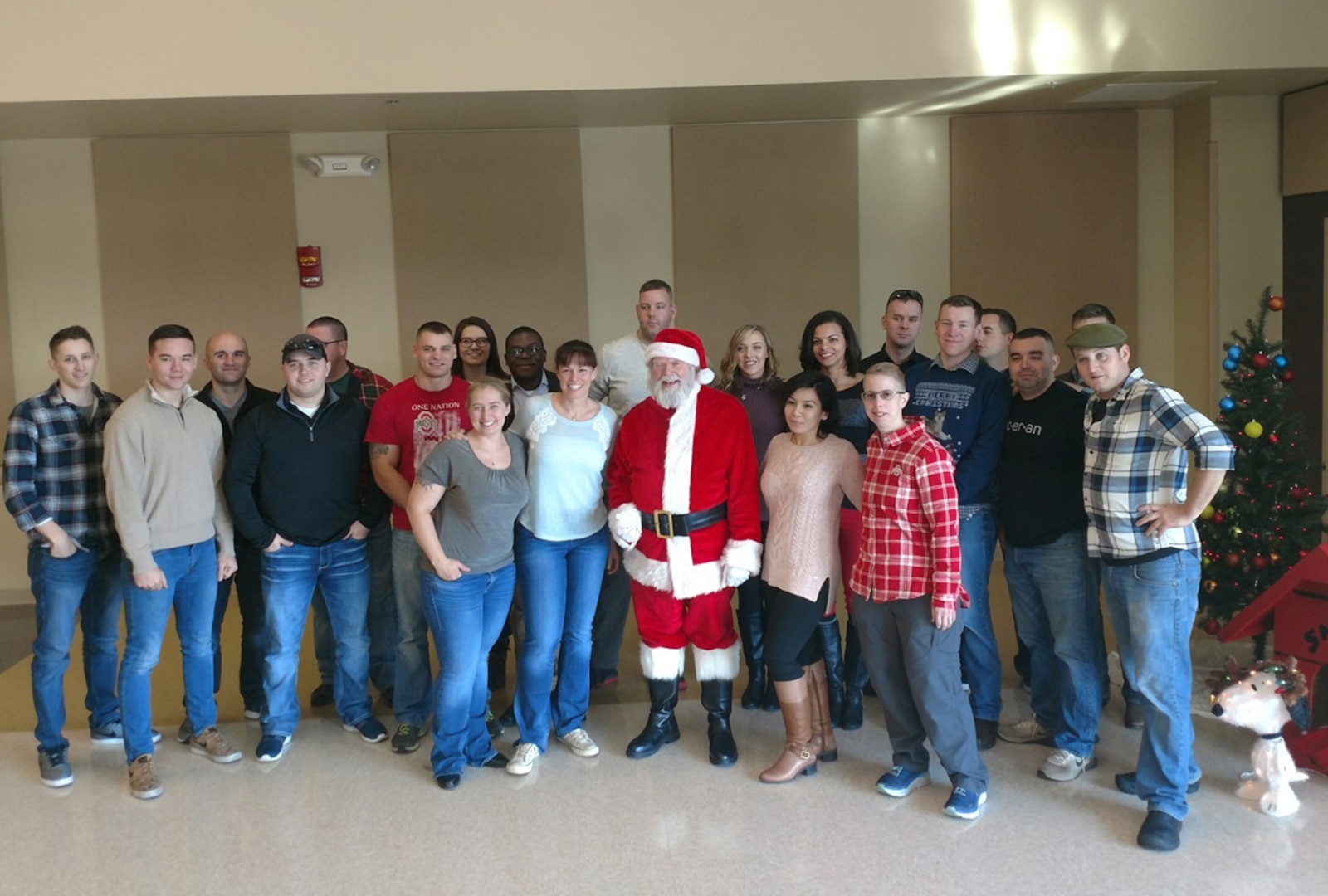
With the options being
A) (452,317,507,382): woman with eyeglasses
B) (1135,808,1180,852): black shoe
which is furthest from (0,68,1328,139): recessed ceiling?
(1135,808,1180,852): black shoe

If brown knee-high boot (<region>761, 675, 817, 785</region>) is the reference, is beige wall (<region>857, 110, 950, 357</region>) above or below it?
above

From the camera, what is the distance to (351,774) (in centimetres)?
398

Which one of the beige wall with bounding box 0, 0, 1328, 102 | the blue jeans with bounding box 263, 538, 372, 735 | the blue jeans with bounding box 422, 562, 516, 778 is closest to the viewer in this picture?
the blue jeans with bounding box 422, 562, 516, 778

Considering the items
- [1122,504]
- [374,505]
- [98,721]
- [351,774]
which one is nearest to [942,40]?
[1122,504]

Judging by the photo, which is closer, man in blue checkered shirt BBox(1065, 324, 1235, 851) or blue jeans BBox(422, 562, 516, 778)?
man in blue checkered shirt BBox(1065, 324, 1235, 851)

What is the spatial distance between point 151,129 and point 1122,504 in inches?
218

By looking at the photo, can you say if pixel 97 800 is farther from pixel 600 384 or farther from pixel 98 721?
pixel 600 384

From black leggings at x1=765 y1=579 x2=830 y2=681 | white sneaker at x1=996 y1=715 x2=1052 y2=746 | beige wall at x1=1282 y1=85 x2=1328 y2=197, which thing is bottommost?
white sneaker at x1=996 y1=715 x2=1052 y2=746

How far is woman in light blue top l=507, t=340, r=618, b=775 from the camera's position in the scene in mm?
3898

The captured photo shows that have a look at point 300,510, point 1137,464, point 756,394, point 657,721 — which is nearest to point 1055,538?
point 1137,464

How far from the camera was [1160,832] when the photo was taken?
331 cm

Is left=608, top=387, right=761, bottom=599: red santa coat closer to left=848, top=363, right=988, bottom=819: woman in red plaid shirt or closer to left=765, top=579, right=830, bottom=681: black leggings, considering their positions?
left=765, top=579, right=830, bottom=681: black leggings

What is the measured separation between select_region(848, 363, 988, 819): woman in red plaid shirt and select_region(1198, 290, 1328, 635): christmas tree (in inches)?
66.4

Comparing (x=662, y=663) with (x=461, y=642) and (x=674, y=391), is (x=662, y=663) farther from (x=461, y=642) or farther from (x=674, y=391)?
(x=674, y=391)
